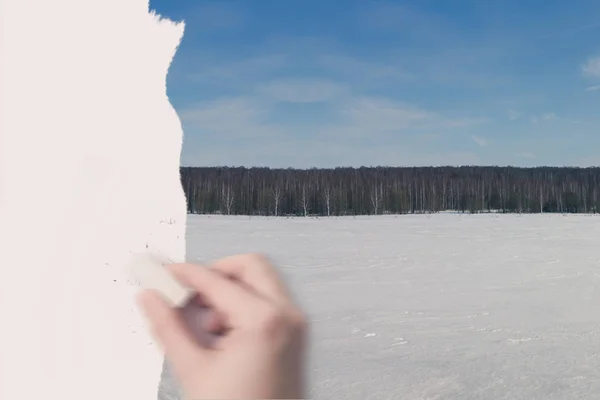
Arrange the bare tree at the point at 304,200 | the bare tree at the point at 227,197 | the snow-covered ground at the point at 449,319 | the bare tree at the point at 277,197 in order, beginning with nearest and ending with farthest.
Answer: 1. the snow-covered ground at the point at 449,319
2. the bare tree at the point at 227,197
3. the bare tree at the point at 277,197
4. the bare tree at the point at 304,200

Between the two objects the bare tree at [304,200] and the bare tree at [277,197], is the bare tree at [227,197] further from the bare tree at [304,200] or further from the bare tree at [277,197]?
the bare tree at [304,200]

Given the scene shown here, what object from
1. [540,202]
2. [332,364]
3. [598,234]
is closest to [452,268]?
[332,364]

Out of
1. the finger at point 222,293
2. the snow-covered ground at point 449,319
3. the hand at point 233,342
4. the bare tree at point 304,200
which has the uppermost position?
the bare tree at point 304,200

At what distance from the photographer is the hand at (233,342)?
0.55 metres

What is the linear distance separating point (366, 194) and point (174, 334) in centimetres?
5060

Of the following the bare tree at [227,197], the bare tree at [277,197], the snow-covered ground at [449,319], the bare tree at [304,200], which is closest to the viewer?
the snow-covered ground at [449,319]

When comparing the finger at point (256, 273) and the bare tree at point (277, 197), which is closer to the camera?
the finger at point (256, 273)

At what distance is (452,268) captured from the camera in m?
9.86

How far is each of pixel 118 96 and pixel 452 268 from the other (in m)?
9.50

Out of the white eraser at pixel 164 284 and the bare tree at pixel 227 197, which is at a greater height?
the bare tree at pixel 227 197

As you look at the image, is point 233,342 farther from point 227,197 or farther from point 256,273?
point 227,197

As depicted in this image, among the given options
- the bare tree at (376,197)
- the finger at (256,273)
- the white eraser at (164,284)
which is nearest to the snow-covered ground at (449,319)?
the finger at (256,273)

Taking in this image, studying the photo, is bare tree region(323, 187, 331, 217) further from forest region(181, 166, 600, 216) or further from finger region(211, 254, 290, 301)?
finger region(211, 254, 290, 301)

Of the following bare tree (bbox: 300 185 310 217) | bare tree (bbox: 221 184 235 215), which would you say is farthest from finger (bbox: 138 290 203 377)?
bare tree (bbox: 300 185 310 217)
